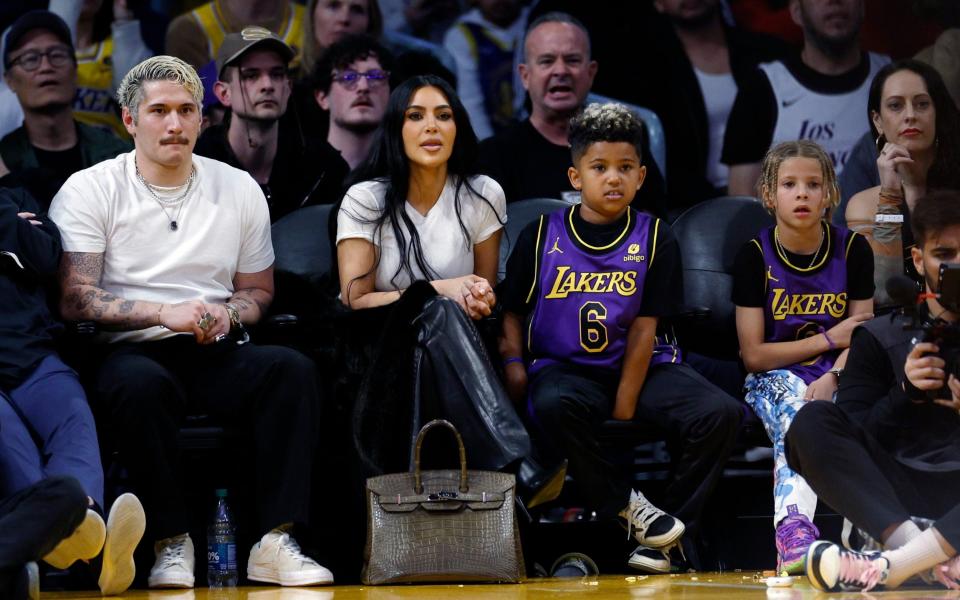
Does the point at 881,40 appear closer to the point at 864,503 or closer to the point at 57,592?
the point at 864,503

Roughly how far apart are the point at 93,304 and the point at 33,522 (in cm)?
105

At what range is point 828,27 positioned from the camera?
5.82 meters

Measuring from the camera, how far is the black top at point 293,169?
4.96 metres

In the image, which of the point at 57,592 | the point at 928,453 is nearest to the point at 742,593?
the point at 928,453

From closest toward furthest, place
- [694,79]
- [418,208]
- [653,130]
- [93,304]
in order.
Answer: [93,304]
[418,208]
[653,130]
[694,79]

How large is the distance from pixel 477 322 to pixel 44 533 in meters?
1.50

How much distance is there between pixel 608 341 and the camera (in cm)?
430

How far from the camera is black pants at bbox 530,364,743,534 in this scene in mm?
4070

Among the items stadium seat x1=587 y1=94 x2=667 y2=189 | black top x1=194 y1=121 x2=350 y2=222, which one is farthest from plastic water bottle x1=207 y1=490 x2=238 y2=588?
stadium seat x1=587 y1=94 x2=667 y2=189

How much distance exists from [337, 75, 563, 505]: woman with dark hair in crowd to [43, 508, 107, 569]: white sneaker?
854 mm

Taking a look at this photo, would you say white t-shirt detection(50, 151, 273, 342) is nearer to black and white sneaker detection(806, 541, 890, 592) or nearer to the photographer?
the photographer

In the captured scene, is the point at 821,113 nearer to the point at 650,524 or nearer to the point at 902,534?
the point at 650,524

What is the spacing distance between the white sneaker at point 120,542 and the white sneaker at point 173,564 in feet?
0.40

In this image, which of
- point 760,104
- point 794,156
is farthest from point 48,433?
point 760,104
